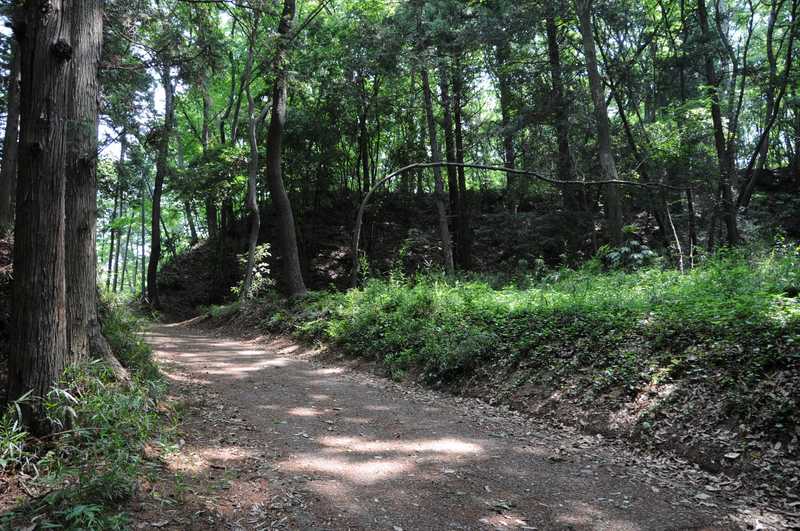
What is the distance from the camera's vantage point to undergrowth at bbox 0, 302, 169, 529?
3010 millimetres

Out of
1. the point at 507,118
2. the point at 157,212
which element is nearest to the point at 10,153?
the point at 157,212

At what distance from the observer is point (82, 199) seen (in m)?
5.47

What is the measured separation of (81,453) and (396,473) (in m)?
2.59

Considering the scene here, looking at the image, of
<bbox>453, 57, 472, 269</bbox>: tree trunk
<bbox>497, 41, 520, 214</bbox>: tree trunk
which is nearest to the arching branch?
<bbox>497, 41, 520, 214</bbox>: tree trunk

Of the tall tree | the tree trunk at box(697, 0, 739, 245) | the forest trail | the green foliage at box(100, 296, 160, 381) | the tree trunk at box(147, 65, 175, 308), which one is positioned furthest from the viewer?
the tree trunk at box(147, 65, 175, 308)

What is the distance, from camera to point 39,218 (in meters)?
4.06

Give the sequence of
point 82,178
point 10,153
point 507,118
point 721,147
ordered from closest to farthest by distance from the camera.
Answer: point 82,178 < point 10,153 < point 721,147 < point 507,118

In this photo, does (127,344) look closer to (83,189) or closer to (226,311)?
(83,189)

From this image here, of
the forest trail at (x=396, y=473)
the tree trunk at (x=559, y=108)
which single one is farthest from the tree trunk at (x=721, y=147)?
the forest trail at (x=396, y=473)

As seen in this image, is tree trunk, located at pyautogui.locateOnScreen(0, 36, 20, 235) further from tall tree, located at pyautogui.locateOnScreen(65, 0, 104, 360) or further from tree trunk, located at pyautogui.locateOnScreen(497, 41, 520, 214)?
tree trunk, located at pyautogui.locateOnScreen(497, 41, 520, 214)

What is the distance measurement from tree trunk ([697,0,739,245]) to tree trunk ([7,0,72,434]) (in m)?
16.6

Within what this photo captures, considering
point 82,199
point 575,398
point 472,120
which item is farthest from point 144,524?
point 472,120

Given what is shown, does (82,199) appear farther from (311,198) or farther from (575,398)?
(311,198)

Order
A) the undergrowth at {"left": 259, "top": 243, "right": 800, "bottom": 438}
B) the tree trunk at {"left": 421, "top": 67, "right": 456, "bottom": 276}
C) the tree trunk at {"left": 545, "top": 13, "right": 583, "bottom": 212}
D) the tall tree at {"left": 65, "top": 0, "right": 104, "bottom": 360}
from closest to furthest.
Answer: the tall tree at {"left": 65, "top": 0, "right": 104, "bottom": 360} < the undergrowth at {"left": 259, "top": 243, "right": 800, "bottom": 438} < the tree trunk at {"left": 545, "top": 13, "right": 583, "bottom": 212} < the tree trunk at {"left": 421, "top": 67, "right": 456, "bottom": 276}
